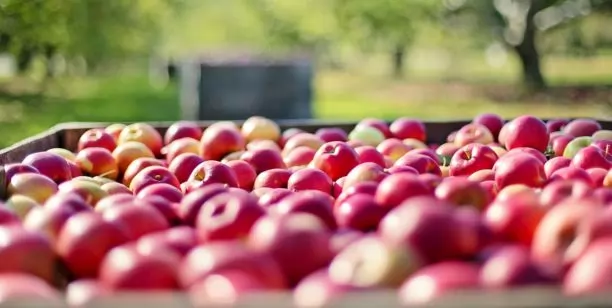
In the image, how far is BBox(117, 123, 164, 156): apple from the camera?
13.7ft

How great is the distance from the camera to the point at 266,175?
10.2ft

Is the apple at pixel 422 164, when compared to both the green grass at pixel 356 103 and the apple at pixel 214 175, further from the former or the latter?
the green grass at pixel 356 103

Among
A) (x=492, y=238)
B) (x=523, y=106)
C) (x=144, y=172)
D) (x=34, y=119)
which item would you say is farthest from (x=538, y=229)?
(x=523, y=106)

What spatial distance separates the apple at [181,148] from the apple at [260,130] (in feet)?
1.18

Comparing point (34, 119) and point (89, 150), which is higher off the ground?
point (89, 150)

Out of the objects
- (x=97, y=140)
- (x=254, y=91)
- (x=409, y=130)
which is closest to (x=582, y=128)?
(x=409, y=130)

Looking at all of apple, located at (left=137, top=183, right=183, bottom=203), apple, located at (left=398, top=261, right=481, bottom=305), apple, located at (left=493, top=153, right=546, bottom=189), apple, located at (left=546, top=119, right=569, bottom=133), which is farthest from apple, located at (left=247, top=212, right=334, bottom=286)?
apple, located at (left=546, top=119, right=569, bottom=133)

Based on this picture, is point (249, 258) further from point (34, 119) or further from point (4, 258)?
point (34, 119)

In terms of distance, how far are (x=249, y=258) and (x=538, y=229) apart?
669 mm

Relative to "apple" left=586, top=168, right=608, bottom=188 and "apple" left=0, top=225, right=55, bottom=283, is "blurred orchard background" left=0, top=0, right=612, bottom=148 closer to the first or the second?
"apple" left=586, top=168, right=608, bottom=188

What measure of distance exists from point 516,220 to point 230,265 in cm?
69

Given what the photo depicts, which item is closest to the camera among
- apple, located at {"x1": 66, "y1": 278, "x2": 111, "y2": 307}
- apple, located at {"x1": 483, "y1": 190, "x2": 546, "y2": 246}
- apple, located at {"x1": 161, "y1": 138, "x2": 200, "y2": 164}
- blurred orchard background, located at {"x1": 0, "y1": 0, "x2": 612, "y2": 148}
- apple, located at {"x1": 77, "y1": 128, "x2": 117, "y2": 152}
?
apple, located at {"x1": 66, "y1": 278, "x2": 111, "y2": 307}

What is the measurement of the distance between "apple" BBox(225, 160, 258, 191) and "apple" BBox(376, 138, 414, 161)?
75 cm

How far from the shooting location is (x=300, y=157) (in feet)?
12.0
